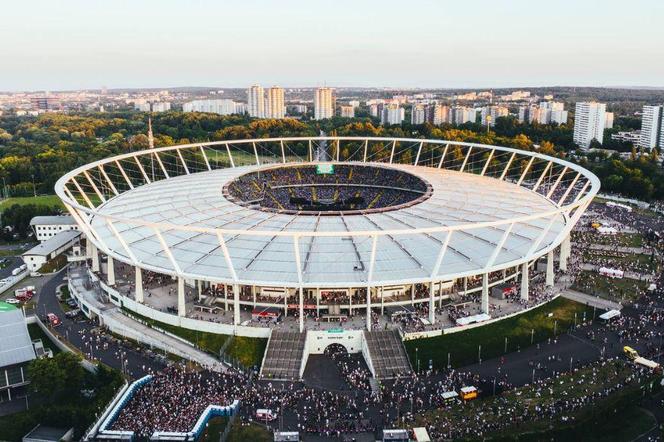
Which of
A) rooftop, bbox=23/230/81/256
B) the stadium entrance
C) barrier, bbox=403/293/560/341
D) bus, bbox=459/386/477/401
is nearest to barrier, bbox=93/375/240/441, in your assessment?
the stadium entrance

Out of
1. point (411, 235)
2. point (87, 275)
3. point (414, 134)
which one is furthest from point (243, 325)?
point (414, 134)

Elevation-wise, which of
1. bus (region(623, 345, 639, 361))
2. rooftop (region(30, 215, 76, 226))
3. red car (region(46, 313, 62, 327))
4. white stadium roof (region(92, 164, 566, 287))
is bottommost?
red car (region(46, 313, 62, 327))

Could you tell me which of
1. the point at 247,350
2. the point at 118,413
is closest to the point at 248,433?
the point at 118,413

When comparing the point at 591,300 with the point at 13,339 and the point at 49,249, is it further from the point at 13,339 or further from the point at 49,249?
the point at 49,249

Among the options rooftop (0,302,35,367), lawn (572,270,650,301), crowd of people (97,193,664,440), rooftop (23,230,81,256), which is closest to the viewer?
crowd of people (97,193,664,440)

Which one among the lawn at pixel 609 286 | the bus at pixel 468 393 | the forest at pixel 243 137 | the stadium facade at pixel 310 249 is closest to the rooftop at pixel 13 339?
the stadium facade at pixel 310 249

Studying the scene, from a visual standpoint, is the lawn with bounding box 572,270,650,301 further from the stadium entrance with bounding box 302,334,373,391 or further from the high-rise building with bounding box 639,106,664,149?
the high-rise building with bounding box 639,106,664,149

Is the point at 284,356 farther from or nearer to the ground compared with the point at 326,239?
nearer to the ground
